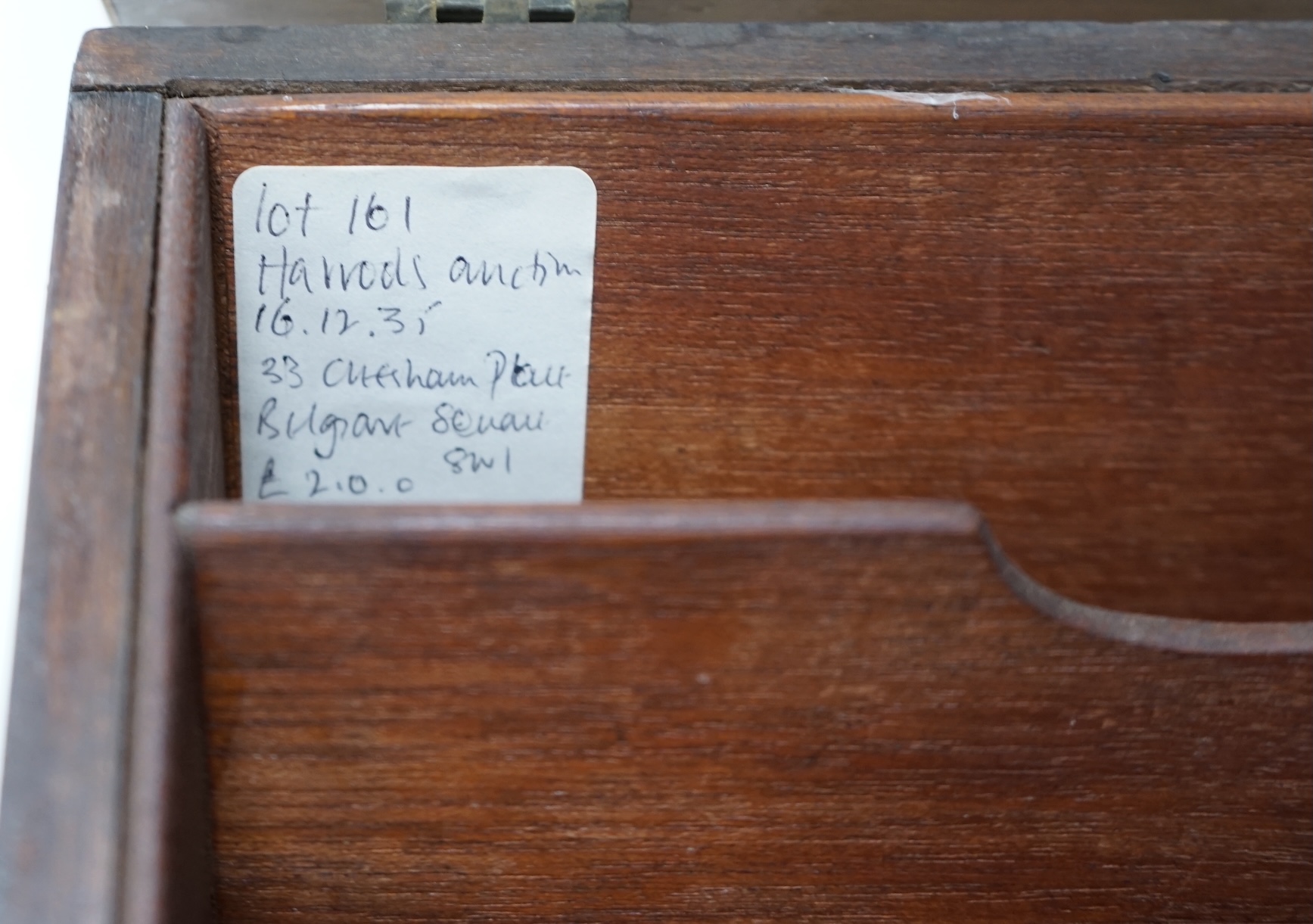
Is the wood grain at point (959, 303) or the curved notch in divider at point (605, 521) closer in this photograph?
the curved notch in divider at point (605, 521)

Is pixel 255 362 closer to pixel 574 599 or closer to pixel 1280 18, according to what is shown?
pixel 574 599

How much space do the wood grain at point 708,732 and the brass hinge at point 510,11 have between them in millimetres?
274

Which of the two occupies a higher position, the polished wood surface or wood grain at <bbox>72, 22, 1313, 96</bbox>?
the polished wood surface

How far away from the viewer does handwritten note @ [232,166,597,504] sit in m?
0.49

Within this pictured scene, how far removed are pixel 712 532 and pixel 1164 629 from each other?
16cm

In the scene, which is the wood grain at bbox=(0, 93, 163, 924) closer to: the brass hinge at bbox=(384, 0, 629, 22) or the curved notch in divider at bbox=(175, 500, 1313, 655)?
the curved notch in divider at bbox=(175, 500, 1313, 655)

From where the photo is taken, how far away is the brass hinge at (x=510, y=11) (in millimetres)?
516

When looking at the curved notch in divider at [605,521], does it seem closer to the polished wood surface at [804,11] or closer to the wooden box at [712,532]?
the wooden box at [712,532]

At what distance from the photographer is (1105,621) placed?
1.22 feet

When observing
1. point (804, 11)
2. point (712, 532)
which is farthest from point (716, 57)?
point (712, 532)

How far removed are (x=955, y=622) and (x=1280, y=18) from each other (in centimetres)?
41

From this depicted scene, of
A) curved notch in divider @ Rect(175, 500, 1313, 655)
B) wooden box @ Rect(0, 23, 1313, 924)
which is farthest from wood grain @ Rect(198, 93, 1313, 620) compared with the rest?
curved notch in divider @ Rect(175, 500, 1313, 655)

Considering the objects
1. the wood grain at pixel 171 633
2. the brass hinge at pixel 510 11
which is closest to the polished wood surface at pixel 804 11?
the brass hinge at pixel 510 11

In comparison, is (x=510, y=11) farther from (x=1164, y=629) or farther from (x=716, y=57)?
(x=1164, y=629)
